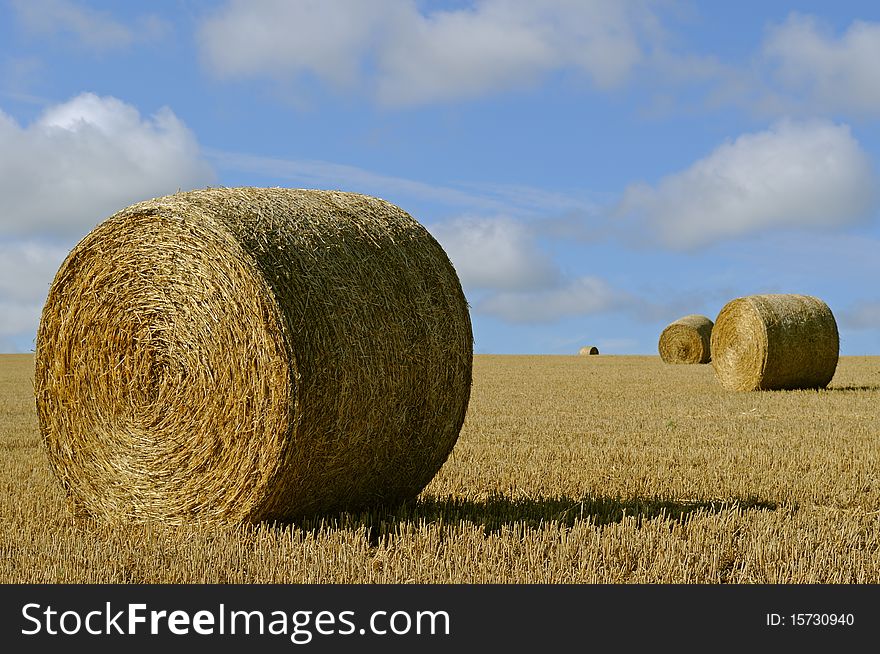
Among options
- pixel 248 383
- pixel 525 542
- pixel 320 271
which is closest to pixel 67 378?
pixel 248 383

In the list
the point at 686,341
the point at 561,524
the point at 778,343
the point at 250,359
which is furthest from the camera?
the point at 686,341

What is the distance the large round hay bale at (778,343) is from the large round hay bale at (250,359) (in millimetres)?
12266

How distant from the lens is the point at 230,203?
21.3 feet

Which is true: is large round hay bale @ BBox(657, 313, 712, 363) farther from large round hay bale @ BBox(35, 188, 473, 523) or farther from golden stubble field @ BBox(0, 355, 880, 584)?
large round hay bale @ BBox(35, 188, 473, 523)

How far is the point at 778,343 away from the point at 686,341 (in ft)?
41.9

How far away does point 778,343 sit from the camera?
18.0 meters

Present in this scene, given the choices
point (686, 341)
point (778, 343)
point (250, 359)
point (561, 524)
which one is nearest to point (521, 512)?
point (561, 524)

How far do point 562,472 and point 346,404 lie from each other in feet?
10.3

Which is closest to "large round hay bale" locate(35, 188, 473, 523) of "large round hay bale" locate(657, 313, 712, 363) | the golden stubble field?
the golden stubble field

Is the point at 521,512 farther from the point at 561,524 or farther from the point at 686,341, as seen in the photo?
the point at 686,341

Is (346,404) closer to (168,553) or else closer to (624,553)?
(168,553)

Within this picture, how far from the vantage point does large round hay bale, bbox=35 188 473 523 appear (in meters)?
6.06

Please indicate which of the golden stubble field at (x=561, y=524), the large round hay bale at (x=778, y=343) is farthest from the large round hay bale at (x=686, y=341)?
the golden stubble field at (x=561, y=524)

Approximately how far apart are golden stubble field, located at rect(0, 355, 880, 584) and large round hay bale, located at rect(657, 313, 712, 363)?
18.3 metres
